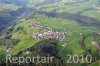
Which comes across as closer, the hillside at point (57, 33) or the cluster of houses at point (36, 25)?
the hillside at point (57, 33)

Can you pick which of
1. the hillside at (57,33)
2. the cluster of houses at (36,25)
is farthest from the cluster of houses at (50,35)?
the cluster of houses at (36,25)

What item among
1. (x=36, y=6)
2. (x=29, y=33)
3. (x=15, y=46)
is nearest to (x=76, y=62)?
(x=15, y=46)

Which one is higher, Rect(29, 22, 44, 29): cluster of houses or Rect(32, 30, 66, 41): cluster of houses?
Rect(29, 22, 44, 29): cluster of houses

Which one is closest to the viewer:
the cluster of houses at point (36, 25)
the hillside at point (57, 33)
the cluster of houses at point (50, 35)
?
the hillside at point (57, 33)

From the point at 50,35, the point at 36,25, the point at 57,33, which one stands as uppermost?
the point at 36,25

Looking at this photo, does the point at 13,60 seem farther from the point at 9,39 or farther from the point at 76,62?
the point at 9,39

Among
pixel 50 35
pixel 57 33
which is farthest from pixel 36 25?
pixel 50 35

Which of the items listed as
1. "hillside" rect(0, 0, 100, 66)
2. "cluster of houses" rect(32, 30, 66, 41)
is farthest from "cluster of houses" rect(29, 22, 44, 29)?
"cluster of houses" rect(32, 30, 66, 41)

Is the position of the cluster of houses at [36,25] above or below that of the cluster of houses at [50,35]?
above

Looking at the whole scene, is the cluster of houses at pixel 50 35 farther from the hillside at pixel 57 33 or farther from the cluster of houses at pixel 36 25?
the cluster of houses at pixel 36 25

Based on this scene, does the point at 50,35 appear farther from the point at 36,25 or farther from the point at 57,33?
the point at 36,25

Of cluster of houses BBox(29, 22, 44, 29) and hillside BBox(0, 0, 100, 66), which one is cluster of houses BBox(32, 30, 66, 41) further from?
cluster of houses BBox(29, 22, 44, 29)
